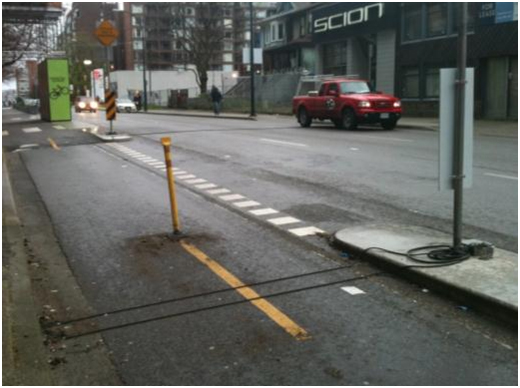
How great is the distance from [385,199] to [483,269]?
4.09m

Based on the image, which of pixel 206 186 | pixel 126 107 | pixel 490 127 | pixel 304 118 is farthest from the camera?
pixel 126 107

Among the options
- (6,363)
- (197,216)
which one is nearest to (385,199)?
(197,216)

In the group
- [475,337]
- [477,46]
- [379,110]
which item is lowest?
[475,337]

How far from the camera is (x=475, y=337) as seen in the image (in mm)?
4305

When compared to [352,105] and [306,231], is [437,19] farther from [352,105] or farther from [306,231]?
[306,231]

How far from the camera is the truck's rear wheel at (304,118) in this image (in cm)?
2623

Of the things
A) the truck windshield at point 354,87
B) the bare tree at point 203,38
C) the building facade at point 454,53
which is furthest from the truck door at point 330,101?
the bare tree at point 203,38

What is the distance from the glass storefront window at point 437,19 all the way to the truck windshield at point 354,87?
8.61 m

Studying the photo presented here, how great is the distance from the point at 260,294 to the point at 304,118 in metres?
21.6

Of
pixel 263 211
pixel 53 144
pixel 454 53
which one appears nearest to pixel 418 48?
pixel 454 53

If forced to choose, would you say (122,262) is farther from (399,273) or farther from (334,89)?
(334,89)

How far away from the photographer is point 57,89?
110ft

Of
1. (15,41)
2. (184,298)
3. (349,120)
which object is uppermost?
(15,41)

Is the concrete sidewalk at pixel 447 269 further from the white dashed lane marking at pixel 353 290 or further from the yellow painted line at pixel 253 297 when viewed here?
the yellow painted line at pixel 253 297
